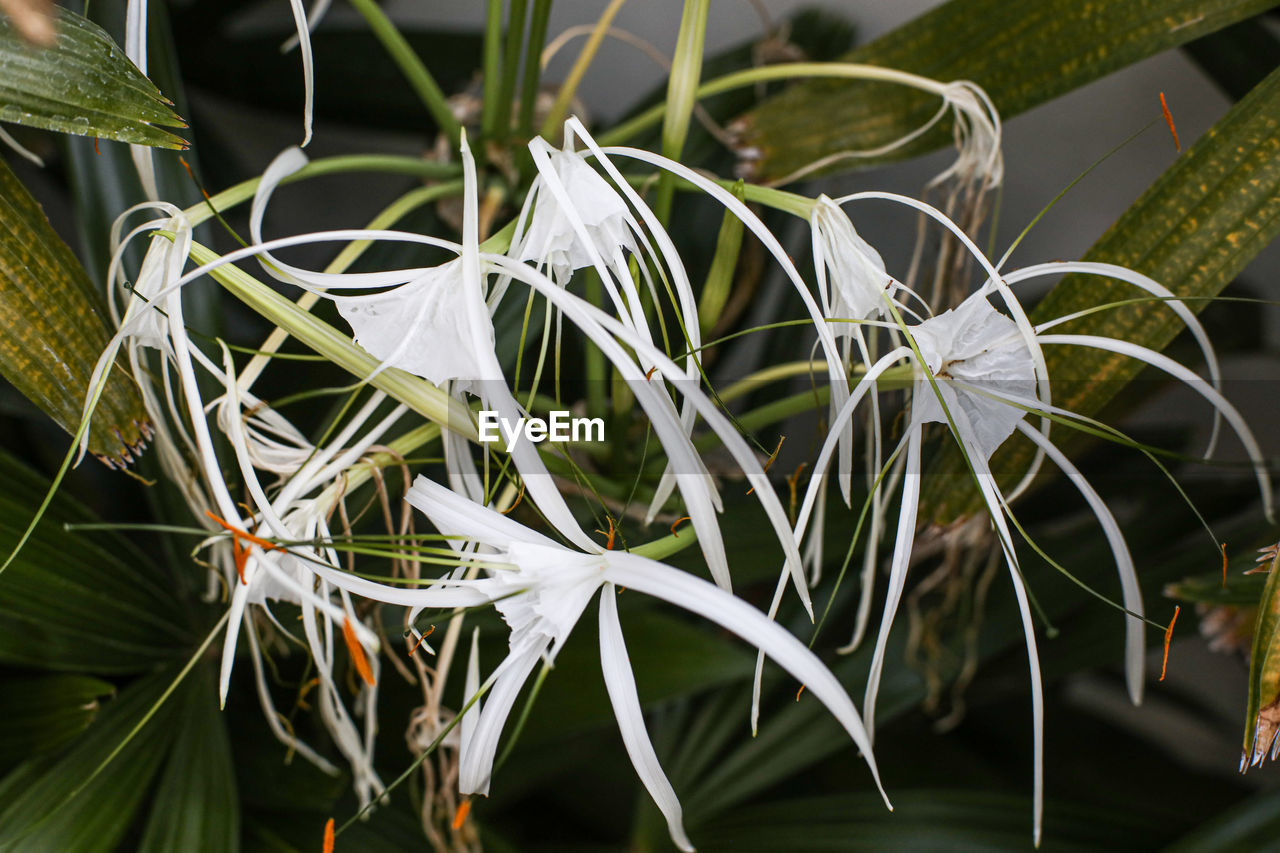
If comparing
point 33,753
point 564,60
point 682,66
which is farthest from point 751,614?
point 564,60

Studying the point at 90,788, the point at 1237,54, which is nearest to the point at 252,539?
the point at 90,788

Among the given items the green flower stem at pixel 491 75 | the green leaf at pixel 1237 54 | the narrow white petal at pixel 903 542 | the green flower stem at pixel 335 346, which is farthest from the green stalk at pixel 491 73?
the green leaf at pixel 1237 54

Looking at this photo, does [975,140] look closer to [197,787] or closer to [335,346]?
[335,346]

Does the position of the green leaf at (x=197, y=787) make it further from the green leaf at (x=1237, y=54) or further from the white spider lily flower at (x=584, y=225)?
the green leaf at (x=1237, y=54)

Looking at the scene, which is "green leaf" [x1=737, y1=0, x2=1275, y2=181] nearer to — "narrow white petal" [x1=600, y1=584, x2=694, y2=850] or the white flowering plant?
the white flowering plant

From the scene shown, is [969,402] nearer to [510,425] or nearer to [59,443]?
[510,425]

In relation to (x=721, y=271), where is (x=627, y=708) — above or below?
below
